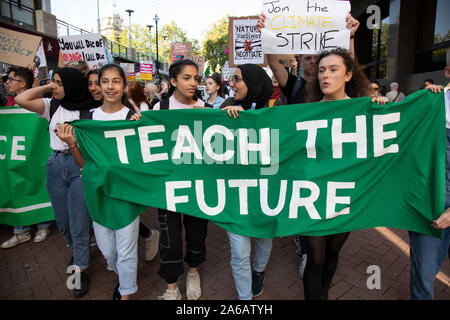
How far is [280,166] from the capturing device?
2504mm

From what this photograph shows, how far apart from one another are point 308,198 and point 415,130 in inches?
39.3

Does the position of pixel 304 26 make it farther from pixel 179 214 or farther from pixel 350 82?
pixel 179 214

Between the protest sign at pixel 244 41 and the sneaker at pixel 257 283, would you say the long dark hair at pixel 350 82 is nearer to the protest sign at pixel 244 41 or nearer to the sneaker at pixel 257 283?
the sneaker at pixel 257 283

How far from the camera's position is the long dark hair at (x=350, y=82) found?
2438 millimetres

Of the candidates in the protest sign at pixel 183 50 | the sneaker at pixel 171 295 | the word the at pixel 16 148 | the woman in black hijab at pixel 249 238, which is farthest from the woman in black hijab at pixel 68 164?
the protest sign at pixel 183 50

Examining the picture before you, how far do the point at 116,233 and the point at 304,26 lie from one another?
2.70 metres

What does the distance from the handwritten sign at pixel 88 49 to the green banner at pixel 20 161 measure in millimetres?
2133

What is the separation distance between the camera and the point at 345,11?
2986 mm

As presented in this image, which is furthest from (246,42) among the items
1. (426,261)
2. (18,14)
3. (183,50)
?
(18,14)

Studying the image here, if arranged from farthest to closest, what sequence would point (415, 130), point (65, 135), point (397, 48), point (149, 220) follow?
point (397, 48) < point (149, 220) < point (65, 135) < point (415, 130)

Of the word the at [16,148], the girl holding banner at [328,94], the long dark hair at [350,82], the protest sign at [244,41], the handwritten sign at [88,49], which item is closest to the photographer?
the girl holding banner at [328,94]
